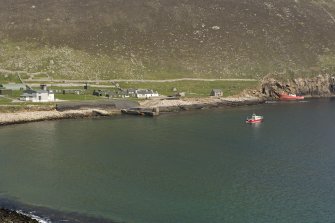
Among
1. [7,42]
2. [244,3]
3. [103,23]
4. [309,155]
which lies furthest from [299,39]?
[309,155]

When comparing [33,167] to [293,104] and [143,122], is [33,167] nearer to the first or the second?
[143,122]

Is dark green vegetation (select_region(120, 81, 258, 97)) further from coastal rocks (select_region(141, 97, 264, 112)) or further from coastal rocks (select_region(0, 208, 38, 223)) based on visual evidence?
coastal rocks (select_region(0, 208, 38, 223))

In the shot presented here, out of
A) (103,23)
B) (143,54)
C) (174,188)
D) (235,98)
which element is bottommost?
(174,188)

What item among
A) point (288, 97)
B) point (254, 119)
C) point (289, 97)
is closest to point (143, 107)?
point (254, 119)

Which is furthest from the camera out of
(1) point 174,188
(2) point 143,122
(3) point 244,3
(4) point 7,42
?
(3) point 244,3

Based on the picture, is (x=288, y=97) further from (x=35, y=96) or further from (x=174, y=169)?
(x=174, y=169)

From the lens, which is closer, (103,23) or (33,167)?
(33,167)

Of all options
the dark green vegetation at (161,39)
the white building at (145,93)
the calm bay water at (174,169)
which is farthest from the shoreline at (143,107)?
the dark green vegetation at (161,39)
